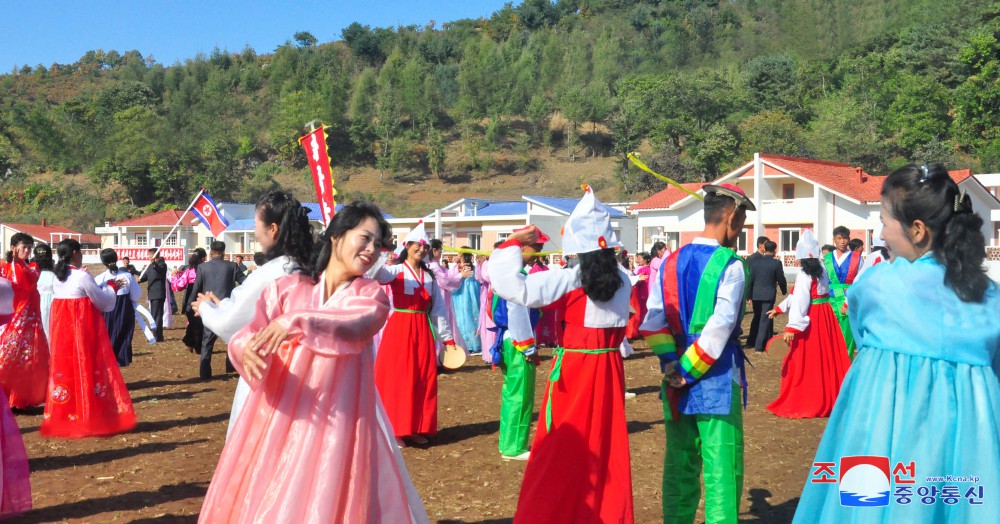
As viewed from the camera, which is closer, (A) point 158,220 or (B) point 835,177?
(B) point 835,177

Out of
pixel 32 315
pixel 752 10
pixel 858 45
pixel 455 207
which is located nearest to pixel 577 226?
pixel 32 315

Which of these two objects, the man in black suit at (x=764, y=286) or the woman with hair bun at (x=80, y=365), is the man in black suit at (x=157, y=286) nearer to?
the woman with hair bun at (x=80, y=365)

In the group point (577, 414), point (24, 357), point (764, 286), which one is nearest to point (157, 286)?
point (24, 357)

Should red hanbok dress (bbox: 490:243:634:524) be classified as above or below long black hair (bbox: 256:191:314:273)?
below

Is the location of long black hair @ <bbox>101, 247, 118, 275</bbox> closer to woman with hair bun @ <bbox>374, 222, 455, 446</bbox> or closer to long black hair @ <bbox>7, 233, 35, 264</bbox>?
long black hair @ <bbox>7, 233, 35, 264</bbox>

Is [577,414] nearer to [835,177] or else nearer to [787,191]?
[835,177]

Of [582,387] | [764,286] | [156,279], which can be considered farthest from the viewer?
[156,279]

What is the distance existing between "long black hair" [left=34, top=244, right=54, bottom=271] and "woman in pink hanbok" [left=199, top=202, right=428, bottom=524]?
5.56 metres

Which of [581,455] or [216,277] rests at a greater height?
[216,277]

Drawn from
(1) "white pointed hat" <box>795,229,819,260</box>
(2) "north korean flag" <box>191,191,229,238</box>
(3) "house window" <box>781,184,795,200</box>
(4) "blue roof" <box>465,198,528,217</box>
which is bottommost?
(1) "white pointed hat" <box>795,229,819,260</box>

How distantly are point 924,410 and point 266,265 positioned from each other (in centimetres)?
270

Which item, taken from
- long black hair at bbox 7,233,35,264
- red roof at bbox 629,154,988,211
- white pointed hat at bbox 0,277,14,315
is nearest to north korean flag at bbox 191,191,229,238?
long black hair at bbox 7,233,35,264

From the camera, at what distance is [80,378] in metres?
7.88

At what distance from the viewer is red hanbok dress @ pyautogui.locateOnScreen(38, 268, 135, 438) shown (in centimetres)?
783
